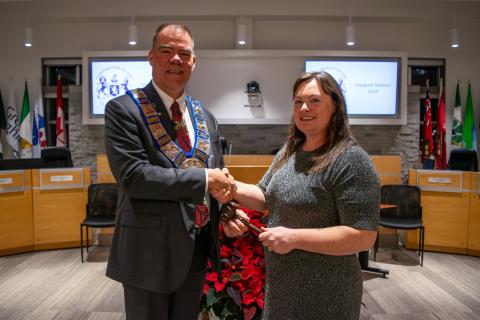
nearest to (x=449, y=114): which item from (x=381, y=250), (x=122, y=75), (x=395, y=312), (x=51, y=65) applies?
(x=381, y=250)

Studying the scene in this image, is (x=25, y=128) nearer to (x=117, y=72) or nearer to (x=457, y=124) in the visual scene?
(x=117, y=72)

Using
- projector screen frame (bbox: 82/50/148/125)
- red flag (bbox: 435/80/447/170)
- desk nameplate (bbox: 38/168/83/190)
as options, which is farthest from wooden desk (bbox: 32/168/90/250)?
red flag (bbox: 435/80/447/170)

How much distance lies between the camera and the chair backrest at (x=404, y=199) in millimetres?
4910

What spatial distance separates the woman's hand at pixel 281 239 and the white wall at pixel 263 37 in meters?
6.00

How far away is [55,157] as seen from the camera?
5.42 meters

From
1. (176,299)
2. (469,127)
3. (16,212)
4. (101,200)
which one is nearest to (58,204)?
(16,212)

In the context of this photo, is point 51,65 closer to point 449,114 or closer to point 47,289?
point 47,289

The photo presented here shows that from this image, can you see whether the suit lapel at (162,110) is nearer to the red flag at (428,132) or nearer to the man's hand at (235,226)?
the man's hand at (235,226)

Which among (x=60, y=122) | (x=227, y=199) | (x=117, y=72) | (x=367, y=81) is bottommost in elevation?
(x=227, y=199)

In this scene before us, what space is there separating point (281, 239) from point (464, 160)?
16.5 ft

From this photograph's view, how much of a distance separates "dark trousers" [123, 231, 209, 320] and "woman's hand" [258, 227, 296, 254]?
43 cm

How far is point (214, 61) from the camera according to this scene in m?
6.49

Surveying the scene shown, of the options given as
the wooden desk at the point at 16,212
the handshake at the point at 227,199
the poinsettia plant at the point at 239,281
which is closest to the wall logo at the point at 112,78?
the wooden desk at the point at 16,212

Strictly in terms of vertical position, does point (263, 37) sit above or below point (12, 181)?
above
